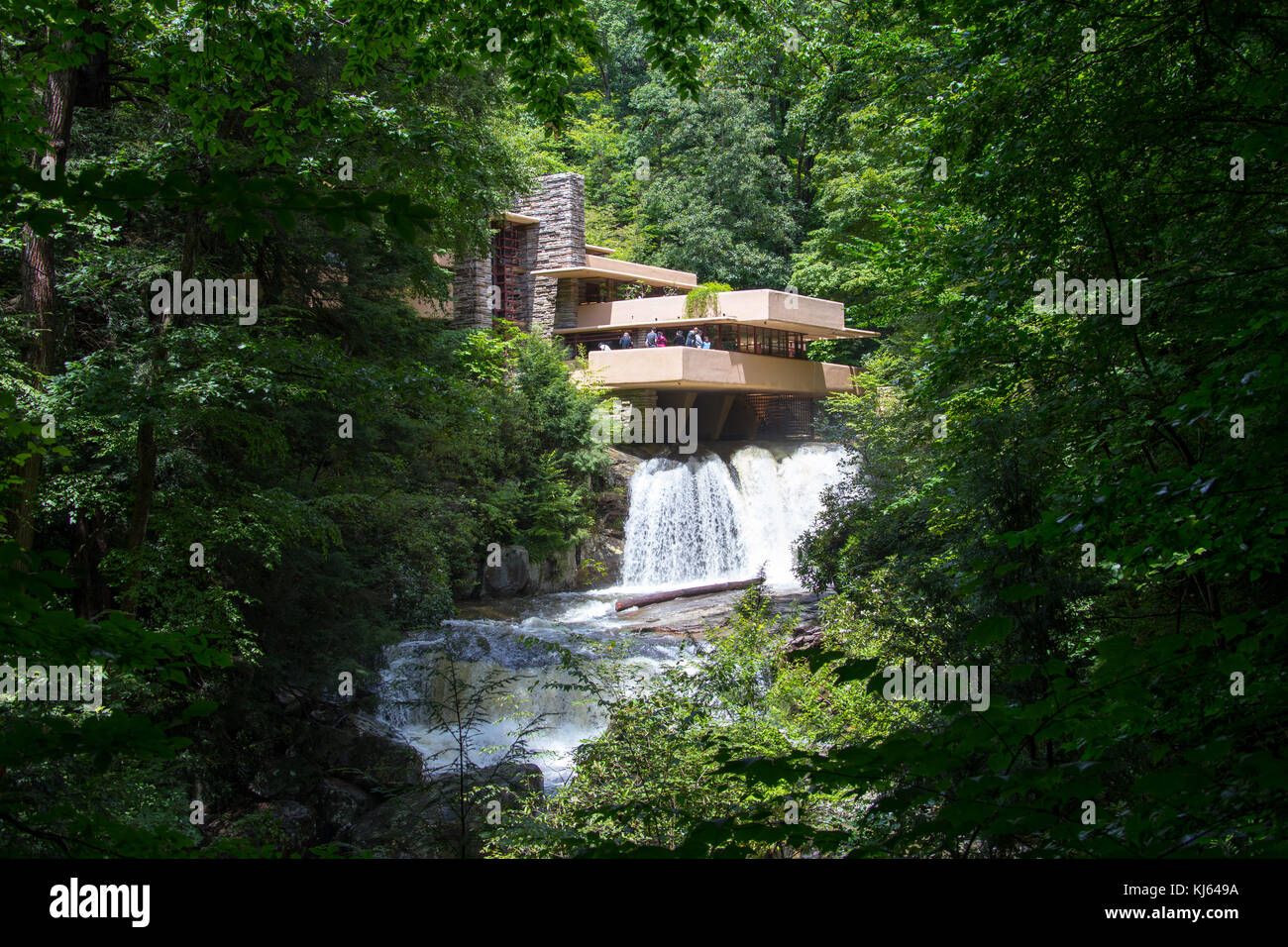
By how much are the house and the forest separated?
8977mm

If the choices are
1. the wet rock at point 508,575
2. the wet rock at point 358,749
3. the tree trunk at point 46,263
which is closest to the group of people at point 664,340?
the wet rock at point 508,575

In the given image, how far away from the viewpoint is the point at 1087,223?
236 inches

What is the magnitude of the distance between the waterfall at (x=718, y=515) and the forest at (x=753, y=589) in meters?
6.74

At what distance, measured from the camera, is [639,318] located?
2516cm

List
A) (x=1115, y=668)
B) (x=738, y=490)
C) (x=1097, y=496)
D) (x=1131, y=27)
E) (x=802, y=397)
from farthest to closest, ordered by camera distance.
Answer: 1. (x=802, y=397)
2. (x=738, y=490)
3. (x=1131, y=27)
4. (x=1097, y=496)
5. (x=1115, y=668)

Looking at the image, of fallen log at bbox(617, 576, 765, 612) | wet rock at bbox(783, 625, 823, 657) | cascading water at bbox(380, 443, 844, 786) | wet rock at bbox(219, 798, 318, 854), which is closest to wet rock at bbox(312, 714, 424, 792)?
wet rock at bbox(219, 798, 318, 854)

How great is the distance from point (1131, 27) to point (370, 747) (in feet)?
32.0

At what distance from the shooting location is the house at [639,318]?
23.7 m

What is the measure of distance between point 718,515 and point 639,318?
6.11 metres

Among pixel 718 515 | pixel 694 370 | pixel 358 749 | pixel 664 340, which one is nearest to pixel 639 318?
pixel 664 340

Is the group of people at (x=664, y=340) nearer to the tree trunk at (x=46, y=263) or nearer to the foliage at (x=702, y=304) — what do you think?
the foliage at (x=702, y=304)

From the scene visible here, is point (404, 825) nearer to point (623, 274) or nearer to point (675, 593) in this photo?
point (675, 593)
